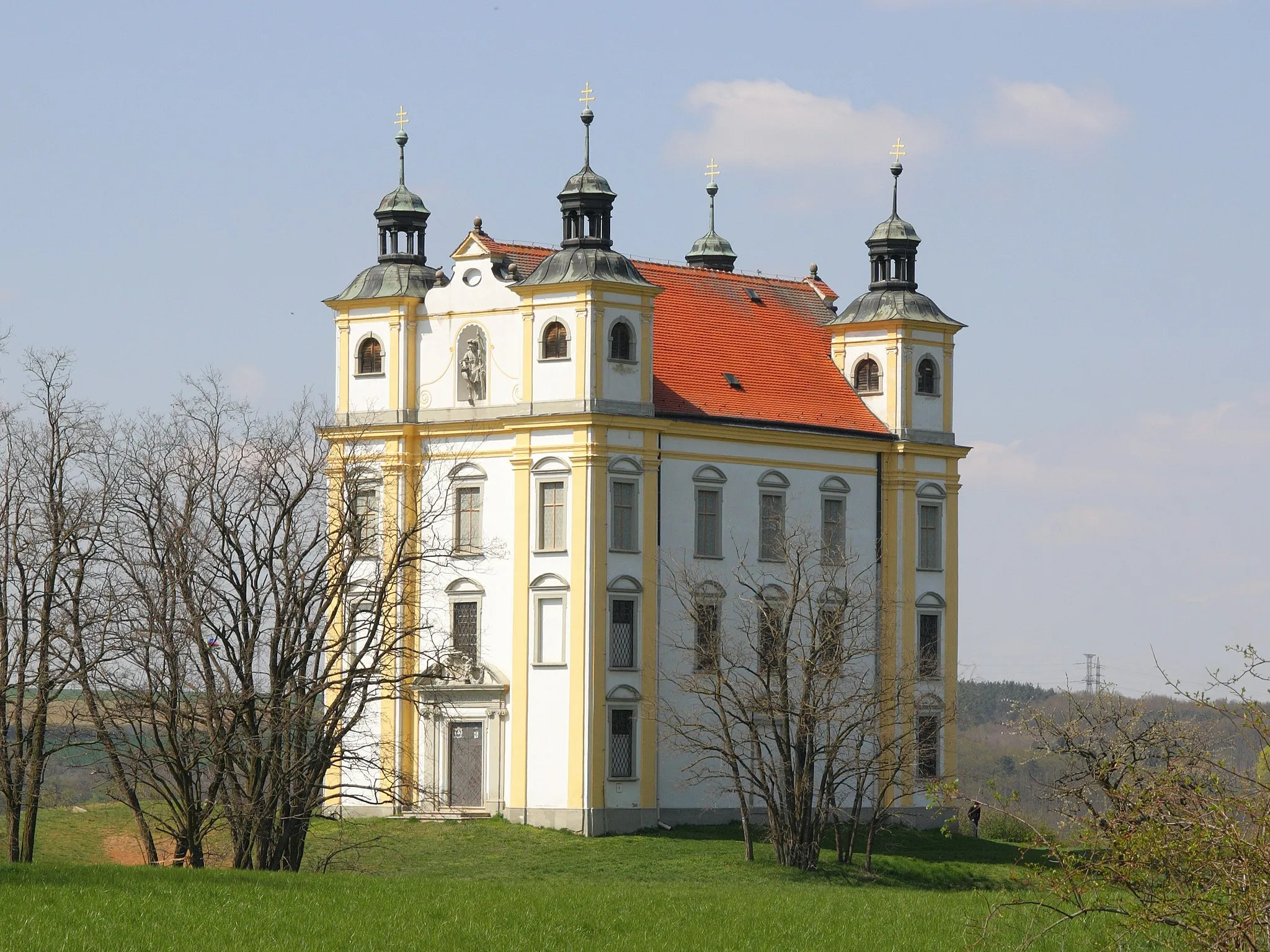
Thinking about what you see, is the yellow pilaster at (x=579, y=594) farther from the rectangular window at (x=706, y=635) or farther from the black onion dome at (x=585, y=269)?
the black onion dome at (x=585, y=269)

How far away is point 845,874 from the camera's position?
2008 inches

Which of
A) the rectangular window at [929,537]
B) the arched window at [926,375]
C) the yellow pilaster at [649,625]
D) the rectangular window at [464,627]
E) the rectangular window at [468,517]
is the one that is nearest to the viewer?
the yellow pilaster at [649,625]

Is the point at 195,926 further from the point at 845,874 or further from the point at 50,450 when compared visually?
the point at 845,874

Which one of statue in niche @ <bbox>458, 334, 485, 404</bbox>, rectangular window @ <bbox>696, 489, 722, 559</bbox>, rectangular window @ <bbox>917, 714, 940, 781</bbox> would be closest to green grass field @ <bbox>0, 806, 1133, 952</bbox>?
rectangular window @ <bbox>696, 489, 722, 559</bbox>

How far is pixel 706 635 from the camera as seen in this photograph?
55969mm

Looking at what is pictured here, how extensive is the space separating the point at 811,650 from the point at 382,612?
1053 cm

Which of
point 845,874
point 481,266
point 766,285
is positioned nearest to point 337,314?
point 481,266

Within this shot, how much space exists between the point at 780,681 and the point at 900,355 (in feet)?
44.2

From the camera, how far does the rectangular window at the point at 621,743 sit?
54438 mm

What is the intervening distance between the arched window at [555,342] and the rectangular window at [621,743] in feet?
27.9

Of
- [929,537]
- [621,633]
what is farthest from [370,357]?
[929,537]

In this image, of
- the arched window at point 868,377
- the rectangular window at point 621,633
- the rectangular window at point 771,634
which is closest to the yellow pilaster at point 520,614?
the rectangular window at point 621,633

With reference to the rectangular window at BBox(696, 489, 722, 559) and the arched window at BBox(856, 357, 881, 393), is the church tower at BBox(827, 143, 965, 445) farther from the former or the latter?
the rectangular window at BBox(696, 489, 722, 559)

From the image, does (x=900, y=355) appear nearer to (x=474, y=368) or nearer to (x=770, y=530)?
(x=770, y=530)
